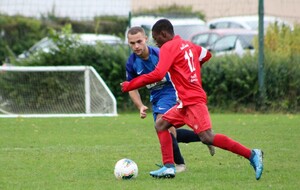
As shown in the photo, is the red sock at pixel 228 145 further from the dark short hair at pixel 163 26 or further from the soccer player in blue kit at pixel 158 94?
the dark short hair at pixel 163 26

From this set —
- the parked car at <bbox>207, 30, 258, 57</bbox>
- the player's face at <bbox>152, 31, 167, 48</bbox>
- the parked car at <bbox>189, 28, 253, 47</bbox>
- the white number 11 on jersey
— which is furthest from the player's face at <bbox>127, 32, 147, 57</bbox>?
the parked car at <bbox>189, 28, 253, 47</bbox>

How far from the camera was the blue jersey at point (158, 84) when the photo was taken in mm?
9023

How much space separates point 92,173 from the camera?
858cm

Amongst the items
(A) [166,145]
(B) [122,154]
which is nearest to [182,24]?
(B) [122,154]

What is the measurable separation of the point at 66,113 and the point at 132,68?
25.9 feet

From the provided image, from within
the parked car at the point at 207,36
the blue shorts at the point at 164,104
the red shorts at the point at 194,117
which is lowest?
the parked car at the point at 207,36

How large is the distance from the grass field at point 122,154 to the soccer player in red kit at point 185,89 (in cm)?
30

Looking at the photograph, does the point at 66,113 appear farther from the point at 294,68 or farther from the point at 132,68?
the point at 132,68

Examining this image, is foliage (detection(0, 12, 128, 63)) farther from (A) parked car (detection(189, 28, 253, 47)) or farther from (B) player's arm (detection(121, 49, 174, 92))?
(B) player's arm (detection(121, 49, 174, 92))

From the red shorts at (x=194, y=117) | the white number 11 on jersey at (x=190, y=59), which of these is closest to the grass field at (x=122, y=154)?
the red shorts at (x=194, y=117)

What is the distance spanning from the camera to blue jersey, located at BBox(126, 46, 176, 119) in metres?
9.02

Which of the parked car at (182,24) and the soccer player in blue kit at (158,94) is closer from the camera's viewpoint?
the soccer player in blue kit at (158,94)

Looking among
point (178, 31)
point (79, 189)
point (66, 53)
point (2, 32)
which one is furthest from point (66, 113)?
point (2, 32)

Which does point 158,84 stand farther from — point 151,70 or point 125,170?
point 125,170
